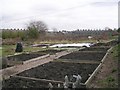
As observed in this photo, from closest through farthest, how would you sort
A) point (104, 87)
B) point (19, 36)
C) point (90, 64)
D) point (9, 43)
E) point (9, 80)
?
1. point (104, 87)
2. point (9, 80)
3. point (90, 64)
4. point (9, 43)
5. point (19, 36)

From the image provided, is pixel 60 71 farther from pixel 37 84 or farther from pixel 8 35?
pixel 8 35

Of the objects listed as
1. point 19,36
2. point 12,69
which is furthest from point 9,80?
point 19,36

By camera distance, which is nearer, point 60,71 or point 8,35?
point 60,71

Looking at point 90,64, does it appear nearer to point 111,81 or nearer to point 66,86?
point 111,81

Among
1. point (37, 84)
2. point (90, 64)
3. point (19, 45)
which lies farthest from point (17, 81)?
point (19, 45)

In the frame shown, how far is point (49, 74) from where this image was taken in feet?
31.1

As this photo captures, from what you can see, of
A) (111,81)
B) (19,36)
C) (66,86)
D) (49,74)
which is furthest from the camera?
(19,36)

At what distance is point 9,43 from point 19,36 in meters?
9.83

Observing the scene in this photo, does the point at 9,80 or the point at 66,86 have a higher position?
the point at 66,86

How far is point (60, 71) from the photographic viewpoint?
10.1 meters

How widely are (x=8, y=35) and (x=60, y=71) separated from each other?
3134 cm

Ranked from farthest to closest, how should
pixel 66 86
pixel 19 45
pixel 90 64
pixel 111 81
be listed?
pixel 19 45
pixel 90 64
pixel 111 81
pixel 66 86

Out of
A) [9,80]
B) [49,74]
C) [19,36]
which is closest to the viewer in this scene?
[9,80]

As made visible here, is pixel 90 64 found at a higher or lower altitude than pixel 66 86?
lower
